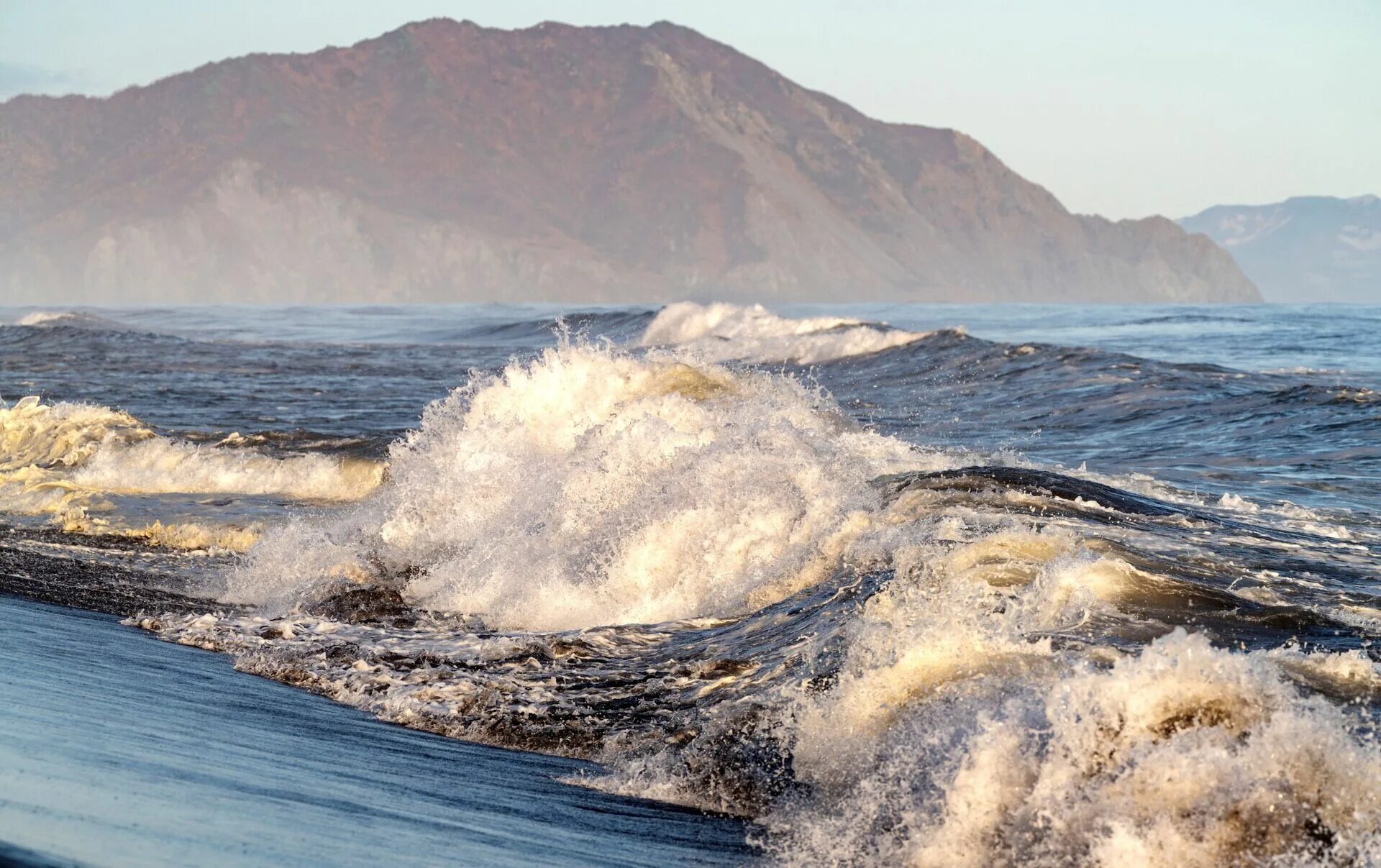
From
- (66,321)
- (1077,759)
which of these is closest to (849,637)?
(1077,759)

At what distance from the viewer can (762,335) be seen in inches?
1443

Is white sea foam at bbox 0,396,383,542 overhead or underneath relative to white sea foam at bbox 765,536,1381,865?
underneath

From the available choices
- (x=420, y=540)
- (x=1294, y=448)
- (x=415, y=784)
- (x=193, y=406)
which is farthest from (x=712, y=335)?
(x=415, y=784)

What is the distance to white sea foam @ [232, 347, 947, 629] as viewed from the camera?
758cm

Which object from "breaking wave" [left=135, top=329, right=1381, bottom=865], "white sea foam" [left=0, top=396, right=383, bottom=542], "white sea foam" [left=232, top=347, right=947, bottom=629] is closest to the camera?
"breaking wave" [left=135, top=329, right=1381, bottom=865]

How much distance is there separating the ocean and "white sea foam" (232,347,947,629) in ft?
0.10

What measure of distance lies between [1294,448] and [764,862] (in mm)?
11133

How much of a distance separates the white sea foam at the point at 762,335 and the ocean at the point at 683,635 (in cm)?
1240

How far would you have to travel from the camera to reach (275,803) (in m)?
3.90

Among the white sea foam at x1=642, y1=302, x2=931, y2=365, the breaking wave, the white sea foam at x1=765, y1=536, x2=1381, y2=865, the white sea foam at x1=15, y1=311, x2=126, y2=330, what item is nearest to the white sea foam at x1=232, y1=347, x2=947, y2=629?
the breaking wave

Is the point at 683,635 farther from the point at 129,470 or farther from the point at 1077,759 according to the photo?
the point at 129,470

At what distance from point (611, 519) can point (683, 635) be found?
1.85 meters

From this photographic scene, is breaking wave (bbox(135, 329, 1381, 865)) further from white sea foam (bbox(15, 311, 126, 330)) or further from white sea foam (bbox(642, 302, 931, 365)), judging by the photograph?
white sea foam (bbox(15, 311, 126, 330))

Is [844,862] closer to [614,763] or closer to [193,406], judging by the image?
[614,763]
